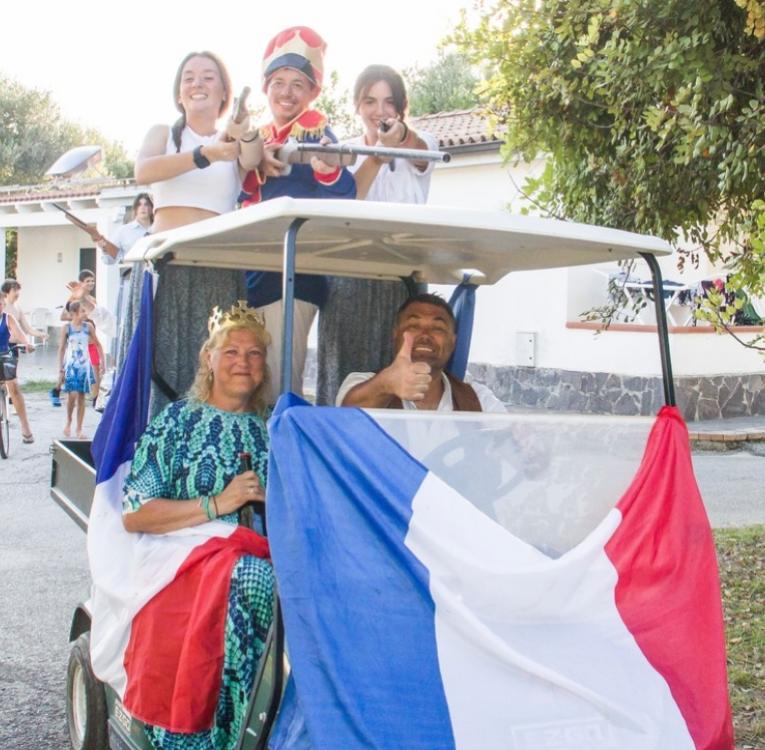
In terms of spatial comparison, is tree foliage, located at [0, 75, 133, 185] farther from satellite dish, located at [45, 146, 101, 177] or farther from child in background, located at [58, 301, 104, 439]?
satellite dish, located at [45, 146, 101, 177]

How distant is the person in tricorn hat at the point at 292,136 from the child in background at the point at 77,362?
26.5 feet

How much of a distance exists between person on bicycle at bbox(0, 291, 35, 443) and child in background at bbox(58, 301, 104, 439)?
0.49 meters

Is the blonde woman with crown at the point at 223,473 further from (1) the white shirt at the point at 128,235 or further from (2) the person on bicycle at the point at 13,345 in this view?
(2) the person on bicycle at the point at 13,345

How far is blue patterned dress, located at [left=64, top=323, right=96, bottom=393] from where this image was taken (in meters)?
12.6

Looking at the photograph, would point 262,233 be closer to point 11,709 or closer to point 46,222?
point 11,709

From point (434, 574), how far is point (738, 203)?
3.41 metres

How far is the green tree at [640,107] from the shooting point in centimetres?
458

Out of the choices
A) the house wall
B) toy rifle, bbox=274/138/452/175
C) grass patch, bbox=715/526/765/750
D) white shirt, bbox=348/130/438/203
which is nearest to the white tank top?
toy rifle, bbox=274/138/452/175

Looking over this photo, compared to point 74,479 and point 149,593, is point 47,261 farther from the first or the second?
point 149,593

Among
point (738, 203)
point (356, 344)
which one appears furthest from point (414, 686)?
point (738, 203)

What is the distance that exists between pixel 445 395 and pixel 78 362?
913 centimetres

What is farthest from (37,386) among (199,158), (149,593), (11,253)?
(149,593)

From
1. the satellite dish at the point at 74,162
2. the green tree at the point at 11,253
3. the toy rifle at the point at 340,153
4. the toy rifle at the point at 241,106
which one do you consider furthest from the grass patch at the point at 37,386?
the toy rifle at the point at 241,106

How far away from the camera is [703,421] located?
46.5 ft
